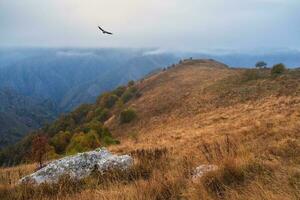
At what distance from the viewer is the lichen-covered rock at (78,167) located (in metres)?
7.51

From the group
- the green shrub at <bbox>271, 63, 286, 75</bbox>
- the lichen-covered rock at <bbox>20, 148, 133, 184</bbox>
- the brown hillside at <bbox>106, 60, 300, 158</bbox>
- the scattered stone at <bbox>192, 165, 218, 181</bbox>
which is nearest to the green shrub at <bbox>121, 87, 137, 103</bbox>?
the brown hillside at <bbox>106, 60, 300, 158</bbox>

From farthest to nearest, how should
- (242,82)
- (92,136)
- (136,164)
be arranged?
(242,82) → (92,136) → (136,164)

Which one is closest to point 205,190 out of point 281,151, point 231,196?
point 231,196

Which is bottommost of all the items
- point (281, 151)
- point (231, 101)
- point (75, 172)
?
point (231, 101)

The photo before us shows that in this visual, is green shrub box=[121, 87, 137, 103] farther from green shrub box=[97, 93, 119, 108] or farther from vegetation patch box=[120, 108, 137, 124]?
vegetation patch box=[120, 108, 137, 124]

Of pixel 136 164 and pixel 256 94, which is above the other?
pixel 136 164

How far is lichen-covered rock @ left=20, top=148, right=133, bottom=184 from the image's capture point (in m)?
7.51

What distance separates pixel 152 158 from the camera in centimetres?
866

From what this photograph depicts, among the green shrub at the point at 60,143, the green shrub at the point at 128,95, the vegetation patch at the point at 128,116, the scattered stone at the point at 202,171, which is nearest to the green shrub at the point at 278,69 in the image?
the vegetation patch at the point at 128,116

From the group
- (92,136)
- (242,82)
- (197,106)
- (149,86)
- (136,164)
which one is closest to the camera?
(136,164)

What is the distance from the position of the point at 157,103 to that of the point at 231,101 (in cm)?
2191

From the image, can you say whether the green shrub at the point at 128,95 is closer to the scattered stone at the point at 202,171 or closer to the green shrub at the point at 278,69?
the green shrub at the point at 278,69

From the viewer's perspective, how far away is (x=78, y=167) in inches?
322

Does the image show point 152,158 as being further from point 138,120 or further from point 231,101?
point 138,120
